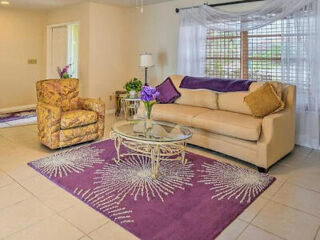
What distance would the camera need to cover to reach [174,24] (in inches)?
207

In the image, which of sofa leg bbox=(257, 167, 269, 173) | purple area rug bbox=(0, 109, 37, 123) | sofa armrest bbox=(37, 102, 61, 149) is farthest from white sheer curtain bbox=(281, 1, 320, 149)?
purple area rug bbox=(0, 109, 37, 123)

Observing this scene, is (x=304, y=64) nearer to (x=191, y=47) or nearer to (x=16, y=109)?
(x=191, y=47)

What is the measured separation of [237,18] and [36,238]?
4.00 meters

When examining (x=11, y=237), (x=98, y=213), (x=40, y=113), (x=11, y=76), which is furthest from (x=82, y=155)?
(x=11, y=76)

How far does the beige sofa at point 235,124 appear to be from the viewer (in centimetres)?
305

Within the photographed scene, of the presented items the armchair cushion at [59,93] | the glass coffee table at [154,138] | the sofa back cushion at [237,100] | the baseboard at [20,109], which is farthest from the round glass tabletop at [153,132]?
the baseboard at [20,109]

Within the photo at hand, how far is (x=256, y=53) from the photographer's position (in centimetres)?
430

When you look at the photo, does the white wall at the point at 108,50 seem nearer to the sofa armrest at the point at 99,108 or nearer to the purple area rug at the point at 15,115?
the purple area rug at the point at 15,115

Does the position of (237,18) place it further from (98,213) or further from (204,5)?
(98,213)

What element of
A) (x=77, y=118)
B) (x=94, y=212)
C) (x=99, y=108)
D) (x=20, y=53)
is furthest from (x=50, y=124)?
(x=20, y=53)

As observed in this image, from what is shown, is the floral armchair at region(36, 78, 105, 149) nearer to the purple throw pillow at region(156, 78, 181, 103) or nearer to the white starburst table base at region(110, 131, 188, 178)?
the white starburst table base at region(110, 131, 188, 178)

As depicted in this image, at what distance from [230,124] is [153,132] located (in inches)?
36.2

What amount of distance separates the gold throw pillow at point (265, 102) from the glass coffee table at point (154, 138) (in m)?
0.88

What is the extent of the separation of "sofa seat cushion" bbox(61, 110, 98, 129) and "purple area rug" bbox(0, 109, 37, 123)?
2.20 m
